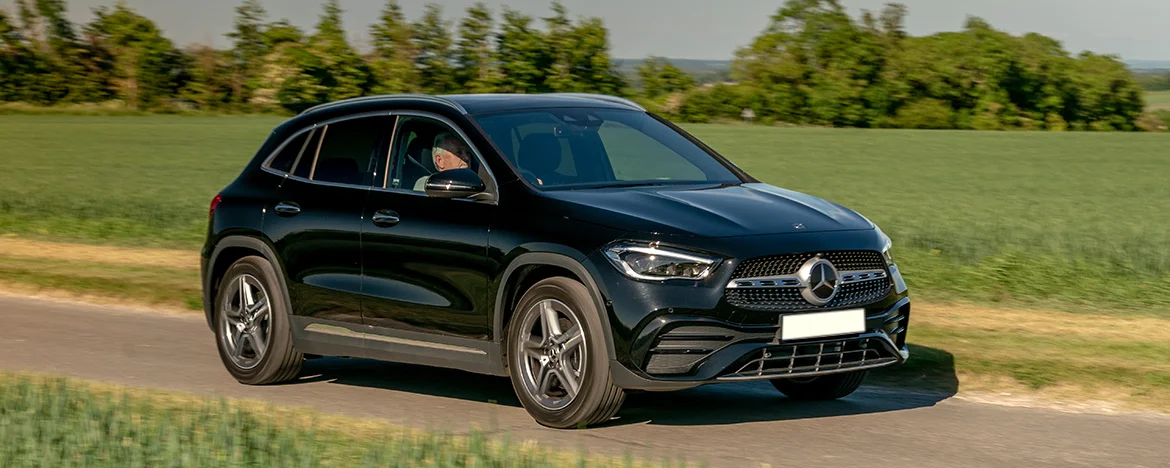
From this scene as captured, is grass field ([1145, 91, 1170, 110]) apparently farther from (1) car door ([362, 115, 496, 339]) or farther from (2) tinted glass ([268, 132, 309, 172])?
(1) car door ([362, 115, 496, 339])

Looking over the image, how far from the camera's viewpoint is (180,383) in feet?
30.8

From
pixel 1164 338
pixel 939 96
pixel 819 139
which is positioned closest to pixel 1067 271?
pixel 1164 338

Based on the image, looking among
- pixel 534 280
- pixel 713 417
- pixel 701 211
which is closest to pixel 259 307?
pixel 534 280

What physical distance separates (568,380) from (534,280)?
52 centimetres

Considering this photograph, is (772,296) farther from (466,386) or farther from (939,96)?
(939,96)

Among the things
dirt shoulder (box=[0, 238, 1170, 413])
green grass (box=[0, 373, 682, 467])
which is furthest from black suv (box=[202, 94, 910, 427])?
dirt shoulder (box=[0, 238, 1170, 413])

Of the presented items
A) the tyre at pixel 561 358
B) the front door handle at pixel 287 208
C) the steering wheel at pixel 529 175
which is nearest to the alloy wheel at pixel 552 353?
the tyre at pixel 561 358

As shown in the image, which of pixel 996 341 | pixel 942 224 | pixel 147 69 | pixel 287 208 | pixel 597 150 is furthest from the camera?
pixel 147 69

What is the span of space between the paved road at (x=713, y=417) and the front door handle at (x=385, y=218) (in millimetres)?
970

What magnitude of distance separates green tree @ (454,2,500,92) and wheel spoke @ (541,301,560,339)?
61.0 m

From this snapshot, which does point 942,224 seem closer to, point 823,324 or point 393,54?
point 823,324

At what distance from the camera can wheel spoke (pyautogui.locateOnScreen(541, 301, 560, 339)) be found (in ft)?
25.0

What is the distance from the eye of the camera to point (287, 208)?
9.16m

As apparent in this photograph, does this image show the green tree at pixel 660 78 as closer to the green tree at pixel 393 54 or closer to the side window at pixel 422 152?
the green tree at pixel 393 54
